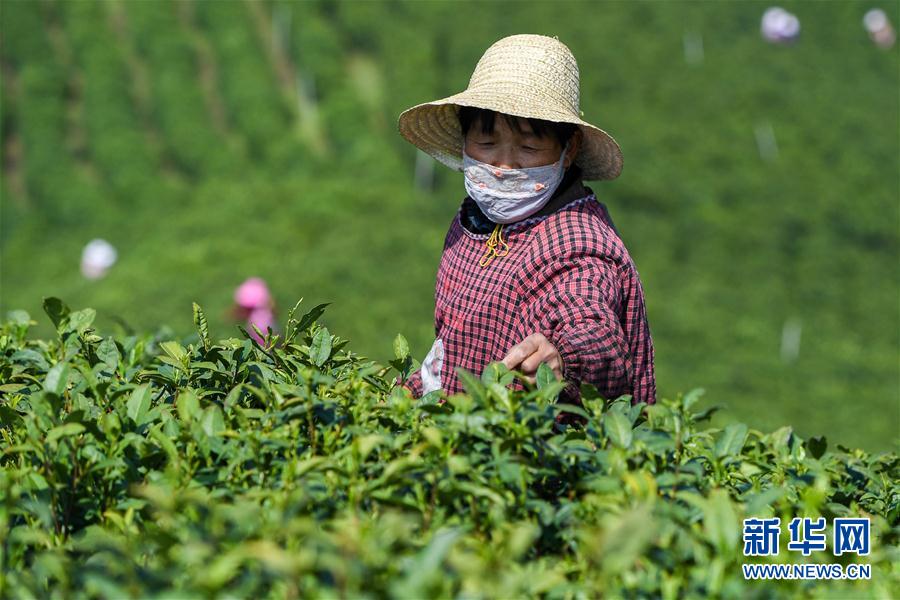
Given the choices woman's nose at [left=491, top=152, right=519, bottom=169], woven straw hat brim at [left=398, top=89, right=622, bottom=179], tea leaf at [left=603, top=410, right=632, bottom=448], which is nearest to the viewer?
tea leaf at [left=603, top=410, right=632, bottom=448]

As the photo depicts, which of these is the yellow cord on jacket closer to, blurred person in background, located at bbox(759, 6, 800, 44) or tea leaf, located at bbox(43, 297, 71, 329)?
tea leaf, located at bbox(43, 297, 71, 329)

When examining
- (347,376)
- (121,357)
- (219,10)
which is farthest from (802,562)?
(219,10)

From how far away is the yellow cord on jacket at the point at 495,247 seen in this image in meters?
2.33

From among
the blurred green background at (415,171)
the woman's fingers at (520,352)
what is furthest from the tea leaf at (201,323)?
the blurred green background at (415,171)

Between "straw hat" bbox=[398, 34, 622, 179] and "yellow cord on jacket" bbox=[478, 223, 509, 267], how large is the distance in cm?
32

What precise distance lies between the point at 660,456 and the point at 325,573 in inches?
25.4

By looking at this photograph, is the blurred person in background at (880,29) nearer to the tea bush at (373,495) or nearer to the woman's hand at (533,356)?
the tea bush at (373,495)

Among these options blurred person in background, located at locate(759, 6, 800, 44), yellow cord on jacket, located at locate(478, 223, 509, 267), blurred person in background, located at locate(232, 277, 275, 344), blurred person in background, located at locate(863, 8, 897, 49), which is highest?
blurred person in background, located at locate(863, 8, 897, 49)

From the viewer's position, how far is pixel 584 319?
1996 mm

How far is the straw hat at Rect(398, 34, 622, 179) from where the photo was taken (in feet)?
7.31

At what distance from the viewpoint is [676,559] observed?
1.26 m

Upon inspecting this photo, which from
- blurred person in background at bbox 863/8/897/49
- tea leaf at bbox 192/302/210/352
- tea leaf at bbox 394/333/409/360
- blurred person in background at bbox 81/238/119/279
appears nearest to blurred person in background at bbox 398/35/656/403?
tea leaf at bbox 394/333/409/360

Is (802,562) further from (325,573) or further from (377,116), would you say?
(377,116)

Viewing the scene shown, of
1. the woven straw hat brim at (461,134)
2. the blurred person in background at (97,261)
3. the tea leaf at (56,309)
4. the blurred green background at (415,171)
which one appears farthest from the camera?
the blurred person in background at (97,261)
